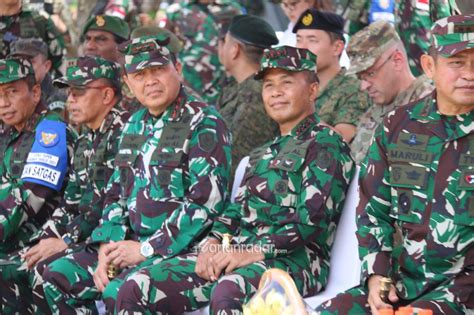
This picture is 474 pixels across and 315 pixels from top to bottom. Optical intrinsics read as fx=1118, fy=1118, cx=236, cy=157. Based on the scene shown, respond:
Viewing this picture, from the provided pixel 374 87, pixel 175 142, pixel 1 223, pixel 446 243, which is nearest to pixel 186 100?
pixel 175 142

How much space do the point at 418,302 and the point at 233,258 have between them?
1.31 meters

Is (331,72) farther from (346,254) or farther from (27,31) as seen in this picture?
(27,31)

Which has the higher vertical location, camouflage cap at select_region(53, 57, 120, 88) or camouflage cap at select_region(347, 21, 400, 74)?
camouflage cap at select_region(347, 21, 400, 74)

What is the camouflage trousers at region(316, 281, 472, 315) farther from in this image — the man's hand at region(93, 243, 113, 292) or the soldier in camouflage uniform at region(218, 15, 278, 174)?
the soldier in camouflage uniform at region(218, 15, 278, 174)

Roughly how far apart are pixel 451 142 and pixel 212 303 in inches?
56.7

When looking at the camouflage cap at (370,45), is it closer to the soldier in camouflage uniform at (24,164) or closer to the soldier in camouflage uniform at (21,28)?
the soldier in camouflage uniform at (24,164)

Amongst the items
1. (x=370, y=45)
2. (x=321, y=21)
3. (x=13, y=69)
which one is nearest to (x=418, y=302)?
(x=370, y=45)

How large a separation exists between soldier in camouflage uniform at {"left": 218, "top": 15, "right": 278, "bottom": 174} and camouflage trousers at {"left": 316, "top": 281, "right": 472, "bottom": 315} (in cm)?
244

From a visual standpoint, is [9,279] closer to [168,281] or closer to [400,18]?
[168,281]

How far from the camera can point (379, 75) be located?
6.55m

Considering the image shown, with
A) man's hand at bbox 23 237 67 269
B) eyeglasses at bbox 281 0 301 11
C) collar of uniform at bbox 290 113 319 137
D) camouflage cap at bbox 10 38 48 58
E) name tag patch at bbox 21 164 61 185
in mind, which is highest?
eyeglasses at bbox 281 0 301 11

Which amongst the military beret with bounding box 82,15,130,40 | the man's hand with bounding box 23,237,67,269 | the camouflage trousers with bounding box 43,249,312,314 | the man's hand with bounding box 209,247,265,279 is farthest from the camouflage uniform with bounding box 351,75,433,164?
the military beret with bounding box 82,15,130,40

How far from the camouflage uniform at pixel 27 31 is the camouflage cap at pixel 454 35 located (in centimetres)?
487

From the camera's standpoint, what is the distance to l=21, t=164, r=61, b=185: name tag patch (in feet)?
23.7
